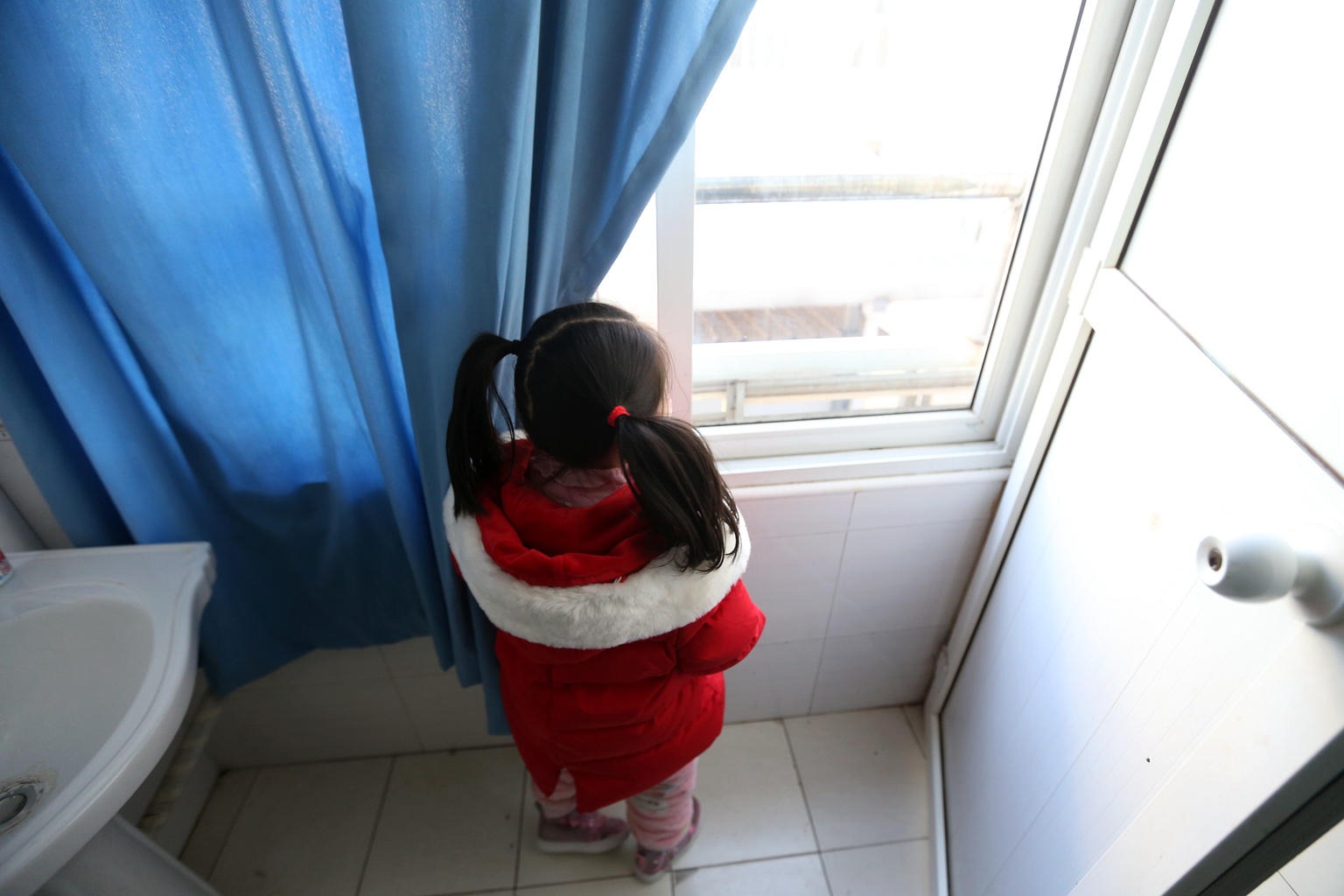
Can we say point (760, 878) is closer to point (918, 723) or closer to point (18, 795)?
point (918, 723)

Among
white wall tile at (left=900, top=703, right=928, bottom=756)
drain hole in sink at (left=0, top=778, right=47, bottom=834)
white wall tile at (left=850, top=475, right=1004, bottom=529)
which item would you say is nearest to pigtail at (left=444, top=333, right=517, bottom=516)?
drain hole in sink at (left=0, top=778, right=47, bottom=834)

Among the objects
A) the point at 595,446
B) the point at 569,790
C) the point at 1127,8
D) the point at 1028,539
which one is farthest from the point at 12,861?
the point at 1127,8

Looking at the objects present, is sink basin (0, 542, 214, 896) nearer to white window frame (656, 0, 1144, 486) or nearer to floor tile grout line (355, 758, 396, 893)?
floor tile grout line (355, 758, 396, 893)

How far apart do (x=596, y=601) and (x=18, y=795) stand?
0.68 meters

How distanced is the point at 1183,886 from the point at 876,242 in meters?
0.94

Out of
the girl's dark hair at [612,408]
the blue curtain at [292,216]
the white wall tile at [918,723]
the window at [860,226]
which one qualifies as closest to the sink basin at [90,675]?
the blue curtain at [292,216]

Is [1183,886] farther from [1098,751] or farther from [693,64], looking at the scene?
[693,64]

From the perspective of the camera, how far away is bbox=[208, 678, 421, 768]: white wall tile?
4.58 feet

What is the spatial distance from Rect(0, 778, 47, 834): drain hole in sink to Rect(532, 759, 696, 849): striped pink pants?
667 mm

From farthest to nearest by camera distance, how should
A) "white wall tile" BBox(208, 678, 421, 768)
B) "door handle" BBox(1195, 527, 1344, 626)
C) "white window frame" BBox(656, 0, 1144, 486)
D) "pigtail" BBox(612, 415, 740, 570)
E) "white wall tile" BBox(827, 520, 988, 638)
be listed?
"white wall tile" BBox(208, 678, 421, 768) < "white wall tile" BBox(827, 520, 988, 638) < "white window frame" BBox(656, 0, 1144, 486) < "pigtail" BBox(612, 415, 740, 570) < "door handle" BBox(1195, 527, 1344, 626)

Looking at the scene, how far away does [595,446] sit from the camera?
2.62 ft

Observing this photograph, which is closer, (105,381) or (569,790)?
(105,381)

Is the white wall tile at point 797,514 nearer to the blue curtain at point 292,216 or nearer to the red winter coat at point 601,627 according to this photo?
the red winter coat at point 601,627

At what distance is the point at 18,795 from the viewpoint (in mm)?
792
